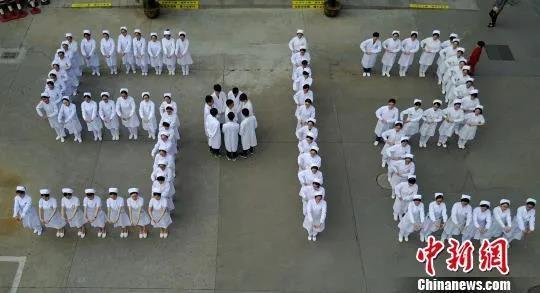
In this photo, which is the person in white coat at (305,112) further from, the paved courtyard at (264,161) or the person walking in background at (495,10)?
the person walking in background at (495,10)

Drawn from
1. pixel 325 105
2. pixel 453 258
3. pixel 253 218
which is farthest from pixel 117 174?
pixel 453 258

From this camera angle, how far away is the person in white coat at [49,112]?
13.9 m

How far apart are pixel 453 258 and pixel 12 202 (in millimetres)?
9948

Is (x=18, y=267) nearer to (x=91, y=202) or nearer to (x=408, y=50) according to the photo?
(x=91, y=202)

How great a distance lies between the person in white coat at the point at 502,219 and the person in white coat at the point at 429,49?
5623mm

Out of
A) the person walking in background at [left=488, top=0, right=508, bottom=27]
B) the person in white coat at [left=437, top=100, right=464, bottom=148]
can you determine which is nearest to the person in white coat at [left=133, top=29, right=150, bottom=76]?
the person in white coat at [left=437, top=100, right=464, bottom=148]

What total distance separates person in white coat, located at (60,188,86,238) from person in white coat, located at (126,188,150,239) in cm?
104

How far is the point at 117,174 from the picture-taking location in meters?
14.0

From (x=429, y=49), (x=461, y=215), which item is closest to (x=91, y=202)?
(x=461, y=215)

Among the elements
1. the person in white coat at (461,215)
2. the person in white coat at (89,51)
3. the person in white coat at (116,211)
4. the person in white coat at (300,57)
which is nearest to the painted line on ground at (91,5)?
the person in white coat at (89,51)

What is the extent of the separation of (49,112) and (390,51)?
9.17m

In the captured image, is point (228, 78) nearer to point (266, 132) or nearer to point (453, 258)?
point (266, 132)

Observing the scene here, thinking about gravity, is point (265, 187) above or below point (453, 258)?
above

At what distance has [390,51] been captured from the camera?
16.1 m
